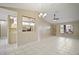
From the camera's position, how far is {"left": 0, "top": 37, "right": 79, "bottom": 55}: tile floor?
3025 mm

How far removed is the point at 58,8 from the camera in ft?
9.95

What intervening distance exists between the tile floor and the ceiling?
501 mm

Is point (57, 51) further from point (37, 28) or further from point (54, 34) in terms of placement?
point (37, 28)

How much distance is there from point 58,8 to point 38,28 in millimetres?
642

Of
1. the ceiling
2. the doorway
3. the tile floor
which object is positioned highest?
the ceiling

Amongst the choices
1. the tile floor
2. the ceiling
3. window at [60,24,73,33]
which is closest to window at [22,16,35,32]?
the ceiling

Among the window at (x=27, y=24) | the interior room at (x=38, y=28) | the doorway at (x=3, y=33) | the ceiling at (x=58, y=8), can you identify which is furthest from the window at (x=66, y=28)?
the doorway at (x=3, y=33)

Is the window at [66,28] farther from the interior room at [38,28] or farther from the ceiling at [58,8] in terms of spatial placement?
the ceiling at [58,8]

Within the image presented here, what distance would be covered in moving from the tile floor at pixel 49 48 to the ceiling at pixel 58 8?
1.64ft

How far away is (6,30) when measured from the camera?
3.03 meters

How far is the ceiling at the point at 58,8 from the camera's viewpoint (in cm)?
300

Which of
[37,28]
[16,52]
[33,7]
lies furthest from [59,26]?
[16,52]

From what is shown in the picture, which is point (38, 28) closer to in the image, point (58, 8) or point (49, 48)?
point (49, 48)

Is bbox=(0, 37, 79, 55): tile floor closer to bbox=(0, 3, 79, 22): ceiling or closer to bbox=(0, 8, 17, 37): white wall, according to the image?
bbox=(0, 8, 17, 37): white wall
